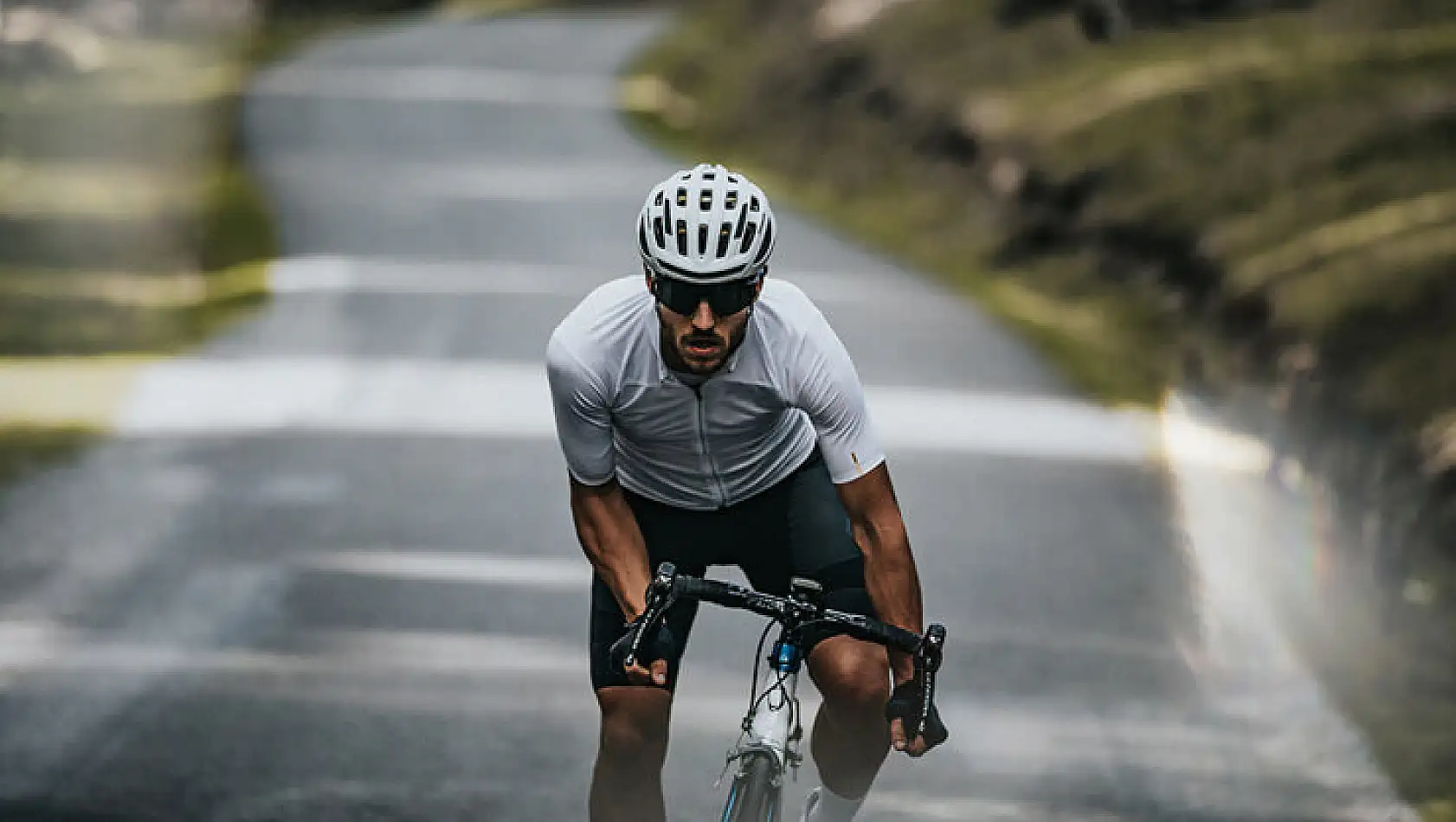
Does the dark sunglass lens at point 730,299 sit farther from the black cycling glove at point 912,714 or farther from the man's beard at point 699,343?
the black cycling glove at point 912,714

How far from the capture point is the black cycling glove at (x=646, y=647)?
4723mm

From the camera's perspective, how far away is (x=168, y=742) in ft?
26.3

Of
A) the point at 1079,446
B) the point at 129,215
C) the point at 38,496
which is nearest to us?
the point at 38,496

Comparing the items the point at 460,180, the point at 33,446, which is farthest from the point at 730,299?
the point at 460,180

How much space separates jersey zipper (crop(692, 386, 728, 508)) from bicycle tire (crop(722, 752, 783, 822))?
73 cm

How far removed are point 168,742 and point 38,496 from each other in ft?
15.9

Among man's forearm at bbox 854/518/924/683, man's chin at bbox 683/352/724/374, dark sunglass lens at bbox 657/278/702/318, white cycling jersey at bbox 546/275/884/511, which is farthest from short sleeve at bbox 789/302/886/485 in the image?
dark sunglass lens at bbox 657/278/702/318

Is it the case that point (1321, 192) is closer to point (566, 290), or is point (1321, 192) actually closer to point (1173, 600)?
point (566, 290)

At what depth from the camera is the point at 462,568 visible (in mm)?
A: 10797

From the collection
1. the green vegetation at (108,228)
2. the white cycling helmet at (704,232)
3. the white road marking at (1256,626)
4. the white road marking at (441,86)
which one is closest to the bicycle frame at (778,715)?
the white cycling helmet at (704,232)

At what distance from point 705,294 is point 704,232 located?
0.13 meters

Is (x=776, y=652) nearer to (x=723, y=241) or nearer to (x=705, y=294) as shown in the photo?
(x=705, y=294)

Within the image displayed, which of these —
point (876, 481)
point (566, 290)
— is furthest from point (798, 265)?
point (876, 481)

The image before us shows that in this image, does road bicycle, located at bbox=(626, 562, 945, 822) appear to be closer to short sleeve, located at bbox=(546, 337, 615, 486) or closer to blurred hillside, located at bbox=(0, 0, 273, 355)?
short sleeve, located at bbox=(546, 337, 615, 486)
